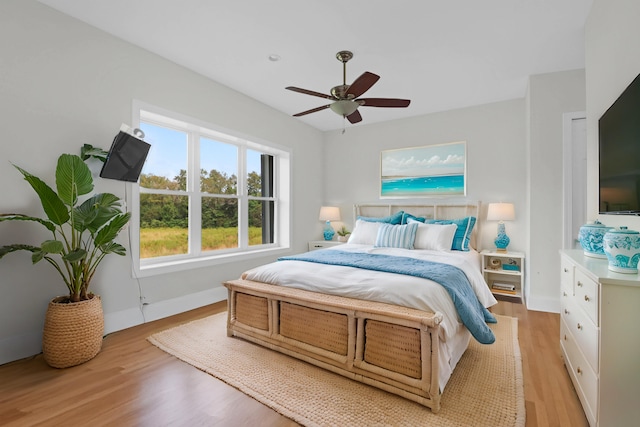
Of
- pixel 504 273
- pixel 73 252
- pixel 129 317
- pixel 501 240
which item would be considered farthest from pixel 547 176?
pixel 129 317

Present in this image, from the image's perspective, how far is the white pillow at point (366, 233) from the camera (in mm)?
4105

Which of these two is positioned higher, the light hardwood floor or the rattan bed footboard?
the rattan bed footboard

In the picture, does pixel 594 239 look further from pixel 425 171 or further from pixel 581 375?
pixel 425 171

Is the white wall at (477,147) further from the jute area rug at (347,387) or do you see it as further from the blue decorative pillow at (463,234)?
the jute area rug at (347,387)

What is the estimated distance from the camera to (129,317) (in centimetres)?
290

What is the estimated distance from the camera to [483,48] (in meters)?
2.88

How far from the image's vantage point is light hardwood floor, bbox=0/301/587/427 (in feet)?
5.39

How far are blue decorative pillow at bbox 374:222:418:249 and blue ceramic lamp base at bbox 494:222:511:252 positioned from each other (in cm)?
120

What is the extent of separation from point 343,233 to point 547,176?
300 centimetres

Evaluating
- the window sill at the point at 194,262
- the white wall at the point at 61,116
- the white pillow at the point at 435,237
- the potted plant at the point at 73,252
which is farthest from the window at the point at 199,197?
the white pillow at the point at 435,237

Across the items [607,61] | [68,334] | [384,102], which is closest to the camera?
[607,61]

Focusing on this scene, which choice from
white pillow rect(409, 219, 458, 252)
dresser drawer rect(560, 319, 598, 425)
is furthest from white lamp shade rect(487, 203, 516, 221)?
dresser drawer rect(560, 319, 598, 425)

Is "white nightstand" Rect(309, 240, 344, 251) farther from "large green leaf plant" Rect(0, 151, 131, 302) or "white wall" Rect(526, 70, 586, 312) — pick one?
"large green leaf plant" Rect(0, 151, 131, 302)

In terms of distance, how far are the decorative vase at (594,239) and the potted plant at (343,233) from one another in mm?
3508
